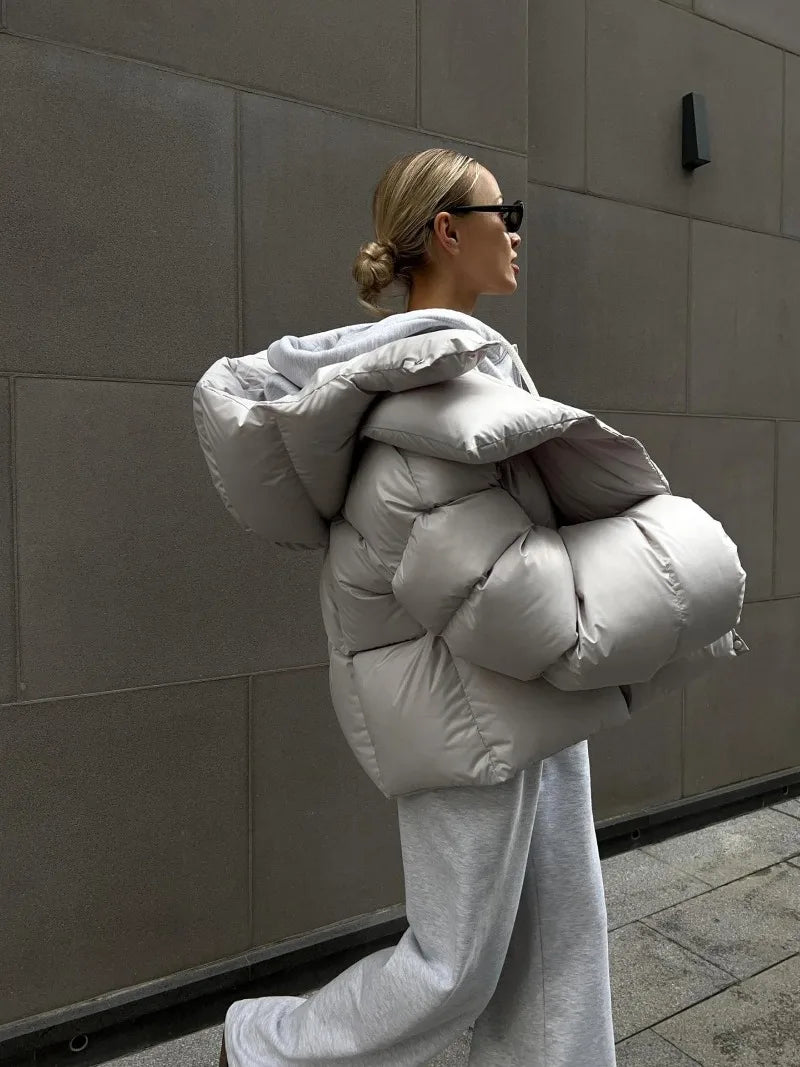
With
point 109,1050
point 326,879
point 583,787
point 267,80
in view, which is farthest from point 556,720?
point 267,80

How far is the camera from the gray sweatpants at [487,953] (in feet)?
5.43

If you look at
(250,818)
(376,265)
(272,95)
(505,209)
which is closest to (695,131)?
(272,95)

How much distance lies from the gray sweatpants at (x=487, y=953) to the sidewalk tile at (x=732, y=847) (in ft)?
6.09

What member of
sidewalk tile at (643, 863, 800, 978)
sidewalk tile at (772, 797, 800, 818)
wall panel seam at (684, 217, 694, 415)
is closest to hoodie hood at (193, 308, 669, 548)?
sidewalk tile at (643, 863, 800, 978)

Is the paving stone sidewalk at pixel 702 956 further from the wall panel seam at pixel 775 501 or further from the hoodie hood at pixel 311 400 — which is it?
the hoodie hood at pixel 311 400

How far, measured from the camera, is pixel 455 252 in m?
1.84

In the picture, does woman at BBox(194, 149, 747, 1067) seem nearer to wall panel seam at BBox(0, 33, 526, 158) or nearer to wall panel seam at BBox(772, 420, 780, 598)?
wall panel seam at BBox(0, 33, 526, 158)

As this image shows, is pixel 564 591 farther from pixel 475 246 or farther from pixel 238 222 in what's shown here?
pixel 238 222

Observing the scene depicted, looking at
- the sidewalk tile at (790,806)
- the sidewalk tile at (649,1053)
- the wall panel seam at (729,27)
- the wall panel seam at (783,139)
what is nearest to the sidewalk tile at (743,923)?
the sidewalk tile at (649,1053)

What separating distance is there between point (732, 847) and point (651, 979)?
1.19m

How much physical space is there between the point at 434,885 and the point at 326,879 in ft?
4.01

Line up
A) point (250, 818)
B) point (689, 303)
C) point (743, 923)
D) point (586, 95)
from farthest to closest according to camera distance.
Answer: point (689, 303)
point (586, 95)
point (743, 923)
point (250, 818)

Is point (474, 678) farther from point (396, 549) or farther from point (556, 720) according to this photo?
point (396, 549)

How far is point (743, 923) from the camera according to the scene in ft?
10.1
